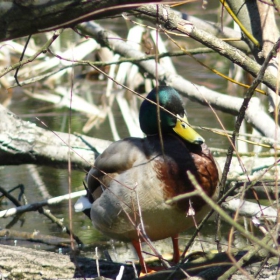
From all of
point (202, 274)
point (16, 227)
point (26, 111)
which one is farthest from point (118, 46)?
point (202, 274)

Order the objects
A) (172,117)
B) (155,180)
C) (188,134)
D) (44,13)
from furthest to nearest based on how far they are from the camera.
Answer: (172,117)
(188,134)
(155,180)
(44,13)

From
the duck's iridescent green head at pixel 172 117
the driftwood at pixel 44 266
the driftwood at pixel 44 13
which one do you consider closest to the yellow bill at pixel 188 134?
the duck's iridescent green head at pixel 172 117

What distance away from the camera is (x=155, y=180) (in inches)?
149

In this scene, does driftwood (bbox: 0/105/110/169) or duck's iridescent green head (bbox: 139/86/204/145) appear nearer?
duck's iridescent green head (bbox: 139/86/204/145)

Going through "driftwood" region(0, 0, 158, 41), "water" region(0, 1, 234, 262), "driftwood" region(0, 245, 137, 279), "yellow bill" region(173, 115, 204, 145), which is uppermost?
"driftwood" region(0, 0, 158, 41)

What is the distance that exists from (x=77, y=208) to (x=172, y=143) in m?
0.84

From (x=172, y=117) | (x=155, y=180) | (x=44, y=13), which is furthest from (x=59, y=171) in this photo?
(x=44, y=13)

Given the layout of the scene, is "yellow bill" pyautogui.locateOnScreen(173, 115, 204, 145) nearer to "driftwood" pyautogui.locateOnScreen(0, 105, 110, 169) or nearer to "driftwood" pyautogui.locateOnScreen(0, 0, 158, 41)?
"driftwood" pyautogui.locateOnScreen(0, 105, 110, 169)

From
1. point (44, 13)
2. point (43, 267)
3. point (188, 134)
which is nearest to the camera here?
point (44, 13)

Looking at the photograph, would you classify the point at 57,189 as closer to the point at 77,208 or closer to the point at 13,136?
the point at 13,136

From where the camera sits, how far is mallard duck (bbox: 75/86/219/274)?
3.75 metres

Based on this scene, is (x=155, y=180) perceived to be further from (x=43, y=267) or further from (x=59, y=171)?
(x=59, y=171)

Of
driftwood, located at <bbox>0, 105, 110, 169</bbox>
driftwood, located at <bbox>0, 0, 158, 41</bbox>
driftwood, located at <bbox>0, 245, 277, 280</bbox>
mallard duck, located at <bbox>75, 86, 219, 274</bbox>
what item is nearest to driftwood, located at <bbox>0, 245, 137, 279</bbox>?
driftwood, located at <bbox>0, 245, 277, 280</bbox>

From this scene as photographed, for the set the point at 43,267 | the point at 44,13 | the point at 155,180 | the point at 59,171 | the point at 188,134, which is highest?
the point at 44,13
